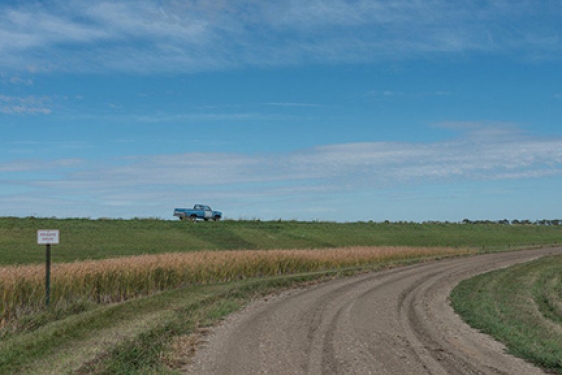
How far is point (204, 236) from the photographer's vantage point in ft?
211

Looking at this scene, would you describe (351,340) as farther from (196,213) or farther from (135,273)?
(196,213)

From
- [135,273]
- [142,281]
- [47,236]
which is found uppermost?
[47,236]

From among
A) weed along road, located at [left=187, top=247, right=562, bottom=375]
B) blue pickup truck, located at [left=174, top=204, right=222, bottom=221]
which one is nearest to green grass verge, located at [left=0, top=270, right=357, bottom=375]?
weed along road, located at [left=187, top=247, right=562, bottom=375]

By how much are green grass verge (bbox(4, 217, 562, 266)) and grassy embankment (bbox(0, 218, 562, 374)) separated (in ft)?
0.47

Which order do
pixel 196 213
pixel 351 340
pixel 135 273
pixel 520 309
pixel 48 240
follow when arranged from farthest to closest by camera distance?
pixel 196 213 < pixel 135 273 < pixel 48 240 < pixel 520 309 < pixel 351 340

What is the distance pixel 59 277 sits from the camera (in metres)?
21.8

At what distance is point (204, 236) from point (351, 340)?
51302 millimetres

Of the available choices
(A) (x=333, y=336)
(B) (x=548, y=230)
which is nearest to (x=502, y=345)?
(A) (x=333, y=336)

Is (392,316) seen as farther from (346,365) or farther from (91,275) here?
(91,275)

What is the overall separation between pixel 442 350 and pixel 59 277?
1438 cm

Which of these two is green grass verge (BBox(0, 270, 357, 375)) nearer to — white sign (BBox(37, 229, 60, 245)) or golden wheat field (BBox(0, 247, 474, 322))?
golden wheat field (BBox(0, 247, 474, 322))

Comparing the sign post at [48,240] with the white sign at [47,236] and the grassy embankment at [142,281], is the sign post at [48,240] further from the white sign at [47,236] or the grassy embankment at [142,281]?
the grassy embankment at [142,281]

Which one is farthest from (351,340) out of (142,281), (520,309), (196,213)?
(196,213)

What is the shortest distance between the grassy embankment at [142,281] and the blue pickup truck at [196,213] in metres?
9.86
